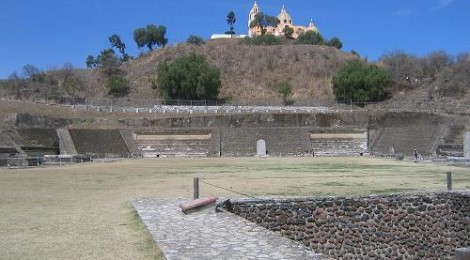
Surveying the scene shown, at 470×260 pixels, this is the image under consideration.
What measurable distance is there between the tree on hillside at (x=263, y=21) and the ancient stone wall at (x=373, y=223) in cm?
12665

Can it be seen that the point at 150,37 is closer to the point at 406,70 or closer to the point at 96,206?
the point at 406,70

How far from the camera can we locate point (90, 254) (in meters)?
8.86

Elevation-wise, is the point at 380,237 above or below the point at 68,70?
below

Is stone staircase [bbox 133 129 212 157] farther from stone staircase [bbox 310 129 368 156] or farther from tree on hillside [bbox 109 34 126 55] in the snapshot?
tree on hillside [bbox 109 34 126 55]

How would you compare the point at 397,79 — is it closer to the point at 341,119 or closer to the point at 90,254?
the point at 341,119

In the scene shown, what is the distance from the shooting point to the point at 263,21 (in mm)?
141125

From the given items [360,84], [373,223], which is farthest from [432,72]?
[373,223]

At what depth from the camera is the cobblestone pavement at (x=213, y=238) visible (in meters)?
8.07

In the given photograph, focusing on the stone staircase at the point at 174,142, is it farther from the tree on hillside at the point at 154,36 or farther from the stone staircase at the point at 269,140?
the tree on hillside at the point at 154,36

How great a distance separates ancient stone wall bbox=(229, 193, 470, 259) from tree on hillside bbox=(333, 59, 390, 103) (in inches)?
2321

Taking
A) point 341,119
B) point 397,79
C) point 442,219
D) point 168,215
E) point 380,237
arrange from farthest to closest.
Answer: point 397,79, point 341,119, point 442,219, point 380,237, point 168,215

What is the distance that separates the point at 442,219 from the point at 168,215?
894 cm

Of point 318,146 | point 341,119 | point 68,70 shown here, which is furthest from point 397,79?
point 68,70

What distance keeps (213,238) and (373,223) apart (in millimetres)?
7331
